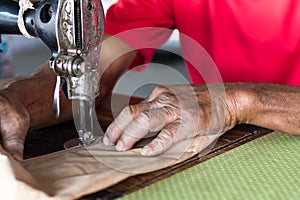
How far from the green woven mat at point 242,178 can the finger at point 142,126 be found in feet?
0.38

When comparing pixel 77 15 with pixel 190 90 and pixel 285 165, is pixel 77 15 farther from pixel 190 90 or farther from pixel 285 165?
pixel 285 165

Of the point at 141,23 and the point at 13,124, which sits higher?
the point at 13,124

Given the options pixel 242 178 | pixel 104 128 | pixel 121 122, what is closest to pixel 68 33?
pixel 121 122

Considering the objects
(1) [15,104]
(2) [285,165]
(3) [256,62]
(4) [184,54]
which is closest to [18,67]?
(4) [184,54]

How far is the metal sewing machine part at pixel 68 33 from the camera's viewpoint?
1021 mm

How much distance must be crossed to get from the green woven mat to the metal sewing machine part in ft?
0.81

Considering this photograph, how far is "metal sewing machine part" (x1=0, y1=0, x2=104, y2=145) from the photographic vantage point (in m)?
1.02

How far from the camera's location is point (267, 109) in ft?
4.07

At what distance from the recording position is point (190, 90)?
1219 mm

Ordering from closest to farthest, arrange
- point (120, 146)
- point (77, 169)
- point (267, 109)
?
point (77, 169)
point (120, 146)
point (267, 109)

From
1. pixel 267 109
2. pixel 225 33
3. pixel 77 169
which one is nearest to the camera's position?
pixel 77 169

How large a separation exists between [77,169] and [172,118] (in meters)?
0.23

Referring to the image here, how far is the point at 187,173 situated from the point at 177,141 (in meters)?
0.11

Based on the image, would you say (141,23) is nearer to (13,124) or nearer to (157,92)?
(157,92)
